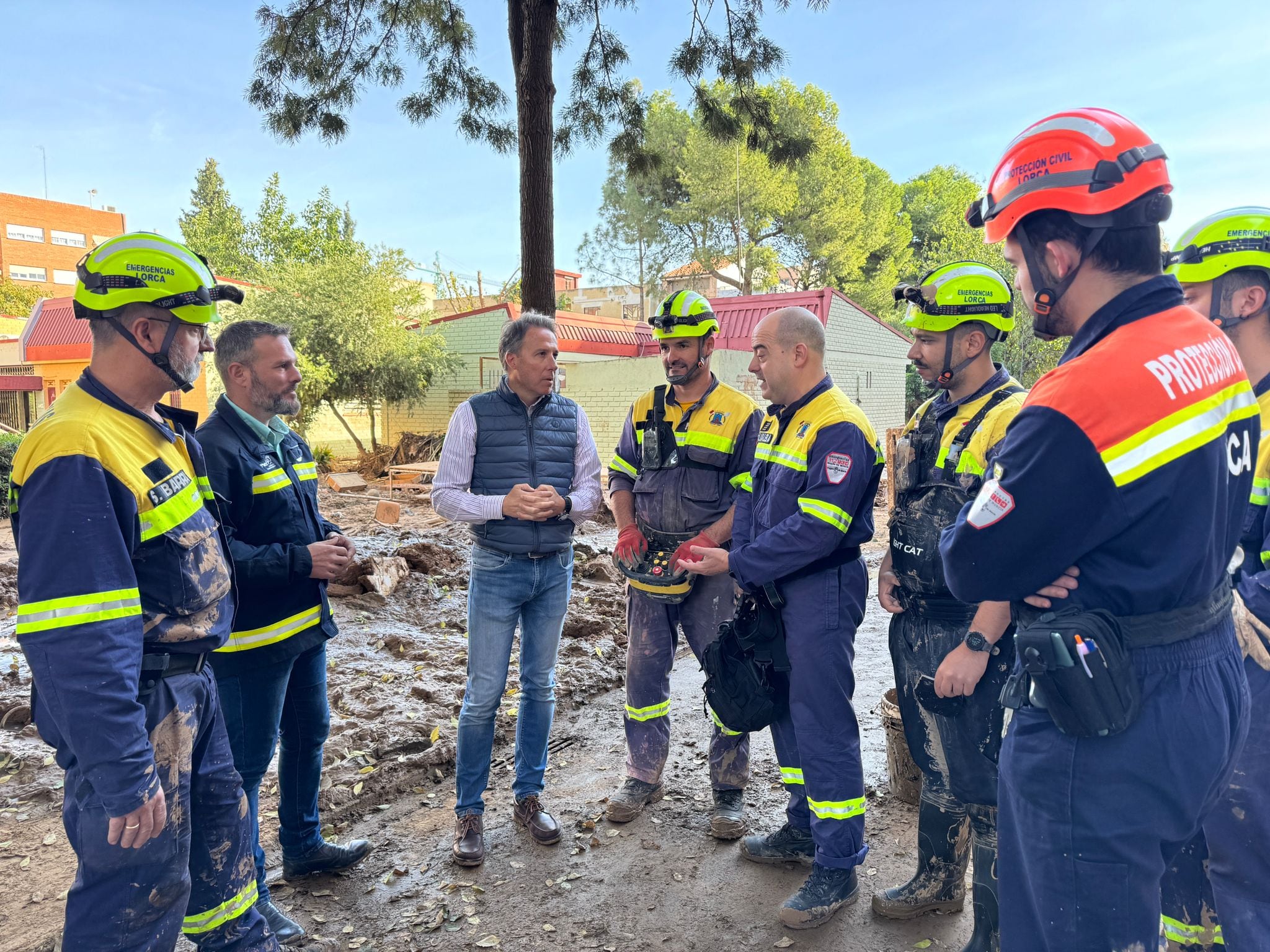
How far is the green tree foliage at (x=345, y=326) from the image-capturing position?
20500 mm

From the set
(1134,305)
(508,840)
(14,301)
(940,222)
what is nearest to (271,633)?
(508,840)

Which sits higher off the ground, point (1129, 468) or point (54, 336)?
point (54, 336)

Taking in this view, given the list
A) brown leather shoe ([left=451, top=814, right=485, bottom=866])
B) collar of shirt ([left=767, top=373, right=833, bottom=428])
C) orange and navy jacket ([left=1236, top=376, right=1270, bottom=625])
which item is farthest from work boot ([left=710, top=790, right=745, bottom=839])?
orange and navy jacket ([left=1236, top=376, right=1270, bottom=625])

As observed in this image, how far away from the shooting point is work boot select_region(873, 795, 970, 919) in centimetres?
319

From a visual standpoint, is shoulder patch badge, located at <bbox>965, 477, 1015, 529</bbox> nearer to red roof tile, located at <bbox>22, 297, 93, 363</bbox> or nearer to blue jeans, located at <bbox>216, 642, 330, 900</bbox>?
blue jeans, located at <bbox>216, 642, 330, 900</bbox>

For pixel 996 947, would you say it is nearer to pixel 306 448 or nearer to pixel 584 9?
pixel 306 448

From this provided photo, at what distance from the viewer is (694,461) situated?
4.16 meters

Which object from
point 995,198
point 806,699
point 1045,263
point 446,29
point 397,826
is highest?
point 446,29

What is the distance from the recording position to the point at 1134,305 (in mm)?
1734

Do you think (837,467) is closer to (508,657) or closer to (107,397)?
(508,657)

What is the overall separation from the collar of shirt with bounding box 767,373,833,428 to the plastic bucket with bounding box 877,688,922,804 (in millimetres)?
1641

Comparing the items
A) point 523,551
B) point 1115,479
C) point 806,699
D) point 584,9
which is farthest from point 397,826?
point 584,9

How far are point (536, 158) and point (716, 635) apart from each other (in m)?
4.73

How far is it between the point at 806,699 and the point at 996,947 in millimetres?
1059
